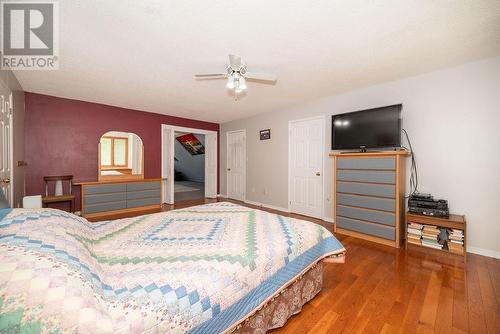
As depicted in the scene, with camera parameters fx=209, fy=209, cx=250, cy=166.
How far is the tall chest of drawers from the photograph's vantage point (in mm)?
2805

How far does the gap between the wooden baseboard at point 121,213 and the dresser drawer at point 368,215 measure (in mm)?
3981

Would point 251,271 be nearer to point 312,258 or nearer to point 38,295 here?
point 312,258

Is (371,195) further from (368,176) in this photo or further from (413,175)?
(413,175)

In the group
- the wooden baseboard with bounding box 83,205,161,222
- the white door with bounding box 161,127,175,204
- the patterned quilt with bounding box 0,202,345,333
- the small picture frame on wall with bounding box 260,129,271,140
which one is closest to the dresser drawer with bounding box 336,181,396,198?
the patterned quilt with bounding box 0,202,345,333

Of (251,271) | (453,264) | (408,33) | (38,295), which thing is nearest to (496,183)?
(453,264)

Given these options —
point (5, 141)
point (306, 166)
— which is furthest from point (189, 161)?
point (5, 141)

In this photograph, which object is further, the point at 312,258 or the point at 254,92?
the point at 254,92

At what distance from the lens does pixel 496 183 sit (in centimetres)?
248

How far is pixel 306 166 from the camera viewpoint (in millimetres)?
4406

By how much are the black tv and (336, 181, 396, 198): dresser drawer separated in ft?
1.92

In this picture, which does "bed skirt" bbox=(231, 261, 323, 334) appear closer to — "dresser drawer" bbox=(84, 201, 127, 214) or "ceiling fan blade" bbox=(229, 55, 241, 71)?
"ceiling fan blade" bbox=(229, 55, 241, 71)

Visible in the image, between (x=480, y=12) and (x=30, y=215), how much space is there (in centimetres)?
369

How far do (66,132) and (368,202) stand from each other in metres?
5.60

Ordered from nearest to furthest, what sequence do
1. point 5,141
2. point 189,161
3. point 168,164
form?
1. point 5,141
2. point 168,164
3. point 189,161
